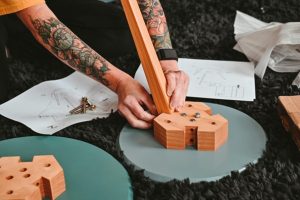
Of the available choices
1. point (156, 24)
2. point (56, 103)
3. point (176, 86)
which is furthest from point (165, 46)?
point (56, 103)

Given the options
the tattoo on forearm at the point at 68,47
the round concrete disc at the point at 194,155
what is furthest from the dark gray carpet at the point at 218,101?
the tattoo on forearm at the point at 68,47

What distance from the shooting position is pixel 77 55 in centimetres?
104

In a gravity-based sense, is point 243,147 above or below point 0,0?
below

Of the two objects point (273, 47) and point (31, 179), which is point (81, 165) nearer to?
point (31, 179)

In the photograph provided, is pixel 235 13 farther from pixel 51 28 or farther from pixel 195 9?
pixel 51 28

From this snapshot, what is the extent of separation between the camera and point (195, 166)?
88cm

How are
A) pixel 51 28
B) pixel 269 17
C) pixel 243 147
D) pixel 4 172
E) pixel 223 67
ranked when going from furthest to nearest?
pixel 269 17 < pixel 223 67 < pixel 51 28 < pixel 243 147 < pixel 4 172

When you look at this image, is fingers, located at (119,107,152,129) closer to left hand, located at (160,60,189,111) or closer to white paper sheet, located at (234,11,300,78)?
left hand, located at (160,60,189,111)

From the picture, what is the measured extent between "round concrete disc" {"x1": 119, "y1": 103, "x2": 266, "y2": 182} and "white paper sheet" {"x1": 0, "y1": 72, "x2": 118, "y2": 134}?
15 cm

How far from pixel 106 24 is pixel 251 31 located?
424 millimetres

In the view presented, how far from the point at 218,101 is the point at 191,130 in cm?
27

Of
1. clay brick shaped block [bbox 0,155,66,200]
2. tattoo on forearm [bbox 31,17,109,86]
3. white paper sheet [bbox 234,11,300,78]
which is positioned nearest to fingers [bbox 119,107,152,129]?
tattoo on forearm [bbox 31,17,109,86]

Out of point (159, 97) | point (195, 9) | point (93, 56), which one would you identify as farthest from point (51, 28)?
point (195, 9)

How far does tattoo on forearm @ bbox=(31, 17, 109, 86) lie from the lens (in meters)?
1.03
